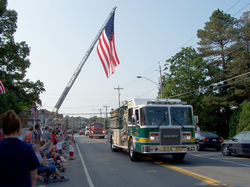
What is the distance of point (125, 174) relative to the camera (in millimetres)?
9281

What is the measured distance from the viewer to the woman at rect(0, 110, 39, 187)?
3033 millimetres

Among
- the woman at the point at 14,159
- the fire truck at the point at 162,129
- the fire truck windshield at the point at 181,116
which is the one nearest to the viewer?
the woman at the point at 14,159

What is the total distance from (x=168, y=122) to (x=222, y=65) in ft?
100

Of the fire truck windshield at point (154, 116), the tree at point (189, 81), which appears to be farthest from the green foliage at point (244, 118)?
the fire truck windshield at point (154, 116)

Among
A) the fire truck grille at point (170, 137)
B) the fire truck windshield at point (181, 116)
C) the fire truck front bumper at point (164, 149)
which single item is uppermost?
the fire truck windshield at point (181, 116)

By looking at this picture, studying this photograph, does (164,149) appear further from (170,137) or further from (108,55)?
(108,55)

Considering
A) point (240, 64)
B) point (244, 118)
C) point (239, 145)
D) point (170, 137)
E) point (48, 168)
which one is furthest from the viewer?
point (240, 64)

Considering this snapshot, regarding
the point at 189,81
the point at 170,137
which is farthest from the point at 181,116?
the point at 189,81

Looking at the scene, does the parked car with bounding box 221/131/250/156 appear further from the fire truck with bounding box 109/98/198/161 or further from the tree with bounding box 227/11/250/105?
the tree with bounding box 227/11/250/105

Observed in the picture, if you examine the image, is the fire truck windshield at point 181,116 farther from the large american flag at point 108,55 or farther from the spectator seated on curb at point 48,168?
A: the large american flag at point 108,55

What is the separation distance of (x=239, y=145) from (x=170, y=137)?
483 cm

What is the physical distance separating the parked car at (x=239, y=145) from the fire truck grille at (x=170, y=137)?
14.2 ft

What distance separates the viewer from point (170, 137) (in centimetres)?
1146

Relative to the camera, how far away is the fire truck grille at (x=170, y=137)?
1140 cm
